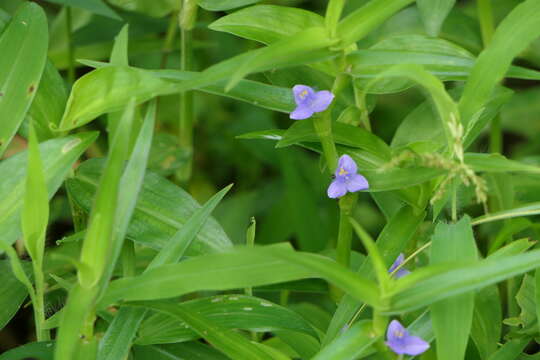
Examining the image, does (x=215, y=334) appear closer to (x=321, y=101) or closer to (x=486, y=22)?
(x=321, y=101)

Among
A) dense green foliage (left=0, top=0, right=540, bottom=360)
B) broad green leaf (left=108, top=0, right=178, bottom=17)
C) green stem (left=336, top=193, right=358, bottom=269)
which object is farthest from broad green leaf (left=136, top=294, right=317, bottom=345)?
broad green leaf (left=108, top=0, right=178, bottom=17)

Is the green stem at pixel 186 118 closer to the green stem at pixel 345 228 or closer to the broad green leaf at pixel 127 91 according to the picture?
the broad green leaf at pixel 127 91

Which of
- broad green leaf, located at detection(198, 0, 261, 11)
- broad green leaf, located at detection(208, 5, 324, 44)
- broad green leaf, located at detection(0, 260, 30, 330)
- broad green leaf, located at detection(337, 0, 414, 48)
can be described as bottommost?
broad green leaf, located at detection(0, 260, 30, 330)

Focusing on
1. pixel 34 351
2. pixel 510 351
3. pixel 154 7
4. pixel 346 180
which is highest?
pixel 154 7

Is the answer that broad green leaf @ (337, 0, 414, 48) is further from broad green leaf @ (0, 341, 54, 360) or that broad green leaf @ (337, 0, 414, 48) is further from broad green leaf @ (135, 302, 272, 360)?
broad green leaf @ (0, 341, 54, 360)

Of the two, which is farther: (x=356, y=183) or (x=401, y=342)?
(x=356, y=183)

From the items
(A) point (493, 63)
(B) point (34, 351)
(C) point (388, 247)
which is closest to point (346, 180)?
(C) point (388, 247)
